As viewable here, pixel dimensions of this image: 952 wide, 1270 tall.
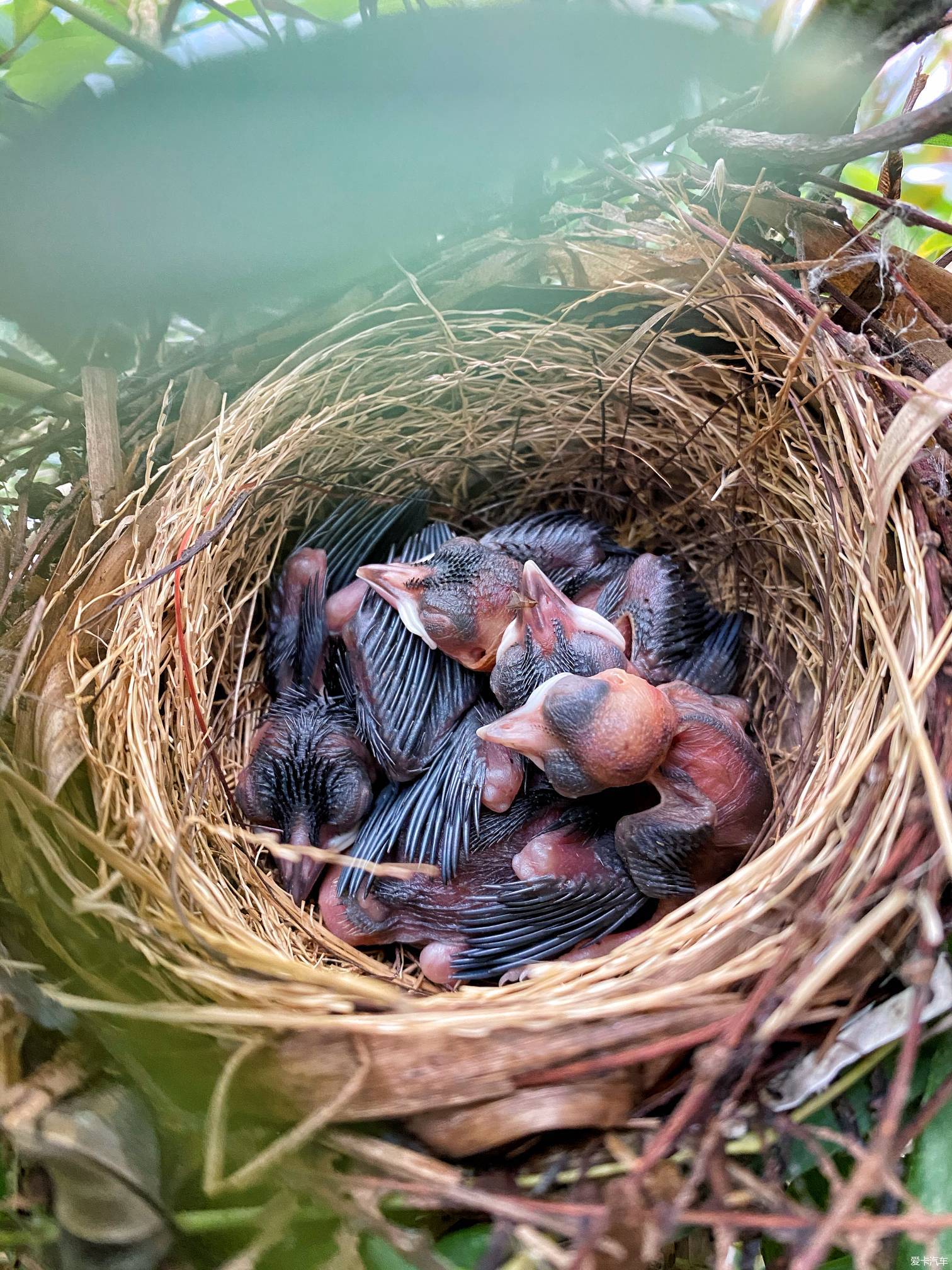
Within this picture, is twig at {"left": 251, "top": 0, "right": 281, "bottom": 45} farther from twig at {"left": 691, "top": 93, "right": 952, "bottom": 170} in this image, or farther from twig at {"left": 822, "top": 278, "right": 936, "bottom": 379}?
twig at {"left": 822, "top": 278, "right": 936, "bottom": 379}

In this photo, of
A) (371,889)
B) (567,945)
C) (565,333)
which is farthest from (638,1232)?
(565,333)

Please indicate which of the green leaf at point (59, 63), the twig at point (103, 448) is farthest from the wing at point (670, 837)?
the green leaf at point (59, 63)

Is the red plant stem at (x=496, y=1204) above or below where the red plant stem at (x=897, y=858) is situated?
below

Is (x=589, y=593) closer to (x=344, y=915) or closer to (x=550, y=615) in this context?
(x=550, y=615)

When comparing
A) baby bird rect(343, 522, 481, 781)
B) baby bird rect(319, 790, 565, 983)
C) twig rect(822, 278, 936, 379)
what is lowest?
baby bird rect(319, 790, 565, 983)

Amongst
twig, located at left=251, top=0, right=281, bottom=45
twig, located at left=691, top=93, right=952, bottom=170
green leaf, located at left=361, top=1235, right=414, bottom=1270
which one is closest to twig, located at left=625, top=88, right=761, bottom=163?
twig, located at left=691, top=93, right=952, bottom=170

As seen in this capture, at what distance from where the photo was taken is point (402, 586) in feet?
Answer: 2.81

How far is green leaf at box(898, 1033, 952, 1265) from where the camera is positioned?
1.55ft

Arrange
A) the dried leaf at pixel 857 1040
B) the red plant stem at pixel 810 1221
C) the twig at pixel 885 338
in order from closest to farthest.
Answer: the red plant stem at pixel 810 1221 → the dried leaf at pixel 857 1040 → the twig at pixel 885 338

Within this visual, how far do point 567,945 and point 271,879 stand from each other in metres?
0.32

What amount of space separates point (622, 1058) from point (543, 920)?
11.7 inches

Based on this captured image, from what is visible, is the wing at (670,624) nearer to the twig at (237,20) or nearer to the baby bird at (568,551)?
the baby bird at (568,551)

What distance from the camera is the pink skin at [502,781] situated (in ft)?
2.63

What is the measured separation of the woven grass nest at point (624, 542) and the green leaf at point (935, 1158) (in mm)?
75
